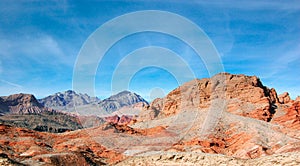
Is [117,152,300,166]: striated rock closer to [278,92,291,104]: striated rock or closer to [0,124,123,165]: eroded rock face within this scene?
[0,124,123,165]: eroded rock face

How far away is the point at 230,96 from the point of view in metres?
75.2

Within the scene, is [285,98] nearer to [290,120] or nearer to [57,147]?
[290,120]

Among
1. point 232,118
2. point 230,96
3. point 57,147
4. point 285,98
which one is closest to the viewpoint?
point 57,147

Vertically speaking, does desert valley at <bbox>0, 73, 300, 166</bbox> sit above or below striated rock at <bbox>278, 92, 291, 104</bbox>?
below

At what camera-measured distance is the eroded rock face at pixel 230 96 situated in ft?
216

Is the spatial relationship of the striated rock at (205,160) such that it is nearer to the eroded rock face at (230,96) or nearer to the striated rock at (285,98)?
the eroded rock face at (230,96)

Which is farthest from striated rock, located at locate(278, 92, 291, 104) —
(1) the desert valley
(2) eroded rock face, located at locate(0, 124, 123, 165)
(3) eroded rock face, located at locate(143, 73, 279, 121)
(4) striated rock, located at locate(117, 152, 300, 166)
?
(4) striated rock, located at locate(117, 152, 300, 166)

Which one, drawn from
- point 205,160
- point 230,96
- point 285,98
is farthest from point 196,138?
point 285,98

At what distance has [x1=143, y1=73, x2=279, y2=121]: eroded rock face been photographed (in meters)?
65.8

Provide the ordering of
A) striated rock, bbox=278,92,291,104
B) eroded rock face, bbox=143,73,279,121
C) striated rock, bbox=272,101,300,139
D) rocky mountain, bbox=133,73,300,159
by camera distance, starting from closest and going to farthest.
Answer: rocky mountain, bbox=133,73,300,159, striated rock, bbox=272,101,300,139, eroded rock face, bbox=143,73,279,121, striated rock, bbox=278,92,291,104

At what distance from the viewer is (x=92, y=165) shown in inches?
1254

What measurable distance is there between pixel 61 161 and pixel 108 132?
2521 cm

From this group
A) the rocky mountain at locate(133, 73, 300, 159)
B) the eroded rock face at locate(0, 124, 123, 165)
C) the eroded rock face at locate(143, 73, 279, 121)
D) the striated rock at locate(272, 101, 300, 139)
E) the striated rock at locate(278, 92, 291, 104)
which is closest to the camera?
the eroded rock face at locate(0, 124, 123, 165)

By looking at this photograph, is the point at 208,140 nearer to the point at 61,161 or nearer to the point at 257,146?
the point at 257,146
